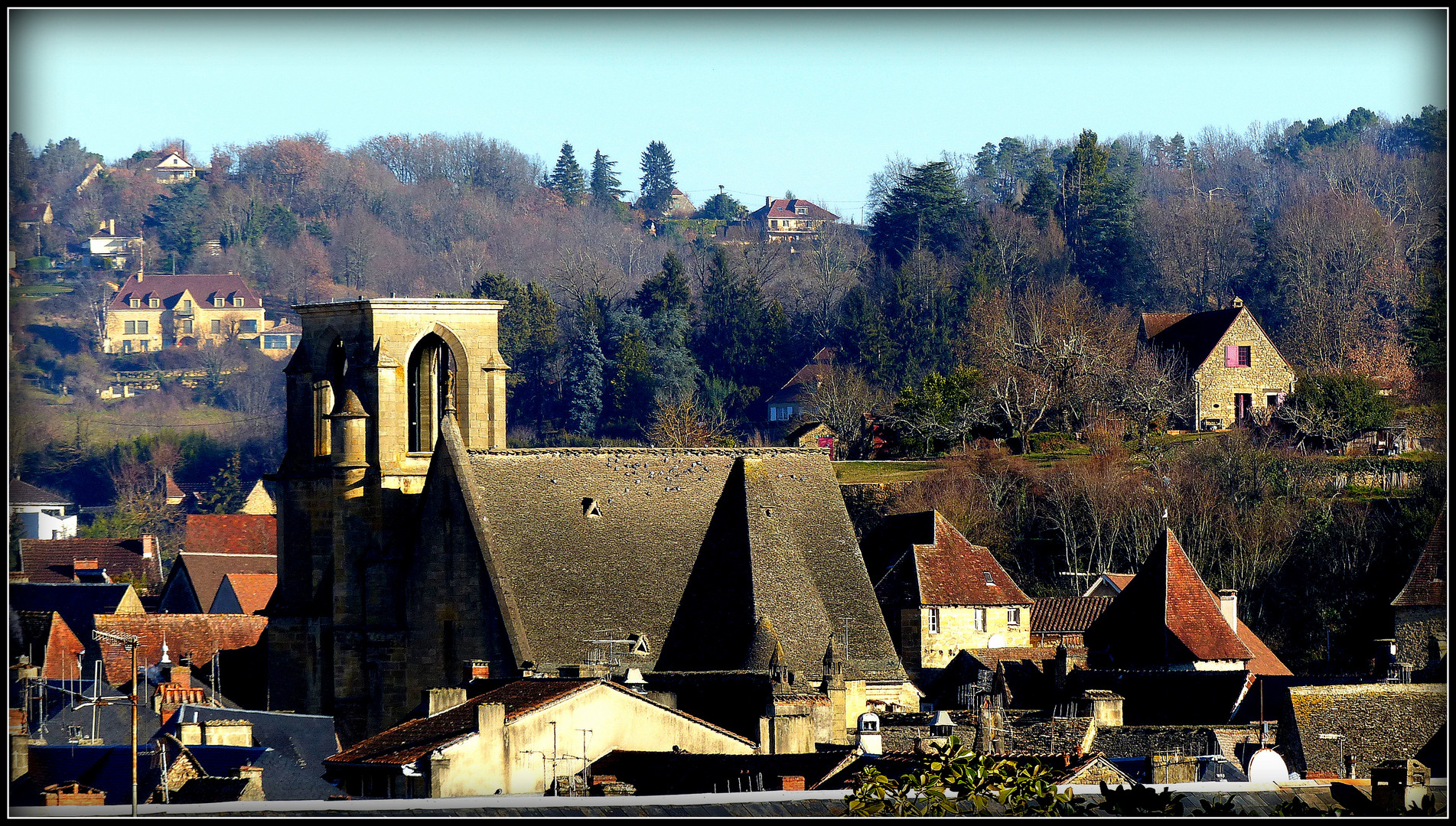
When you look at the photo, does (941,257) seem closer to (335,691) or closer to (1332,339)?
(1332,339)

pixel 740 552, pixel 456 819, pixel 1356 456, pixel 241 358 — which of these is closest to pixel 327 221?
pixel 241 358

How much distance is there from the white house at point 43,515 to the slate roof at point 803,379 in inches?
1198

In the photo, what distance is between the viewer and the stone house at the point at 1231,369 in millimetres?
86000

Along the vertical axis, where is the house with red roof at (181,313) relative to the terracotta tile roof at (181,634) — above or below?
above

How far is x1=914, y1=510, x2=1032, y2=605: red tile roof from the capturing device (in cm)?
5638

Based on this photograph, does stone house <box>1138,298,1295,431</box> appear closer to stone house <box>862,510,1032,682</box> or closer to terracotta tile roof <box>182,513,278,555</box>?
stone house <box>862,510,1032,682</box>

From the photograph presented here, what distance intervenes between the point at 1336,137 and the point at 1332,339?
60460 millimetres

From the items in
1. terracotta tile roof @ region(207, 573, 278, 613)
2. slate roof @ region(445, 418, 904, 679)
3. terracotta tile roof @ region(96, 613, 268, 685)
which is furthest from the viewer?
terracotta tile roof @ region(207, 573, 278, 613)

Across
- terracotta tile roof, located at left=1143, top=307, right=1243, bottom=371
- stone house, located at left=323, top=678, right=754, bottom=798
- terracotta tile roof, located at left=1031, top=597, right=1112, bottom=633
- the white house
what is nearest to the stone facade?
terracotta tile roof, located at left=1143, top=307, right=1243, bottom=371

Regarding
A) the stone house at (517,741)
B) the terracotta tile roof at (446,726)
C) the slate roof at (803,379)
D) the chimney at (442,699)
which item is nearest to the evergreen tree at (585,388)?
the slate roof at (803,379)

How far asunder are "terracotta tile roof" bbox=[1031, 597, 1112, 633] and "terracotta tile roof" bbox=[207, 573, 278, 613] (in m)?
21.8

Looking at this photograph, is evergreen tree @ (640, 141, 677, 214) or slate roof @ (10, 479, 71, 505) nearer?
slate roof @ (10, 479, 71, 505)

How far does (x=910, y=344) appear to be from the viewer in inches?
4414

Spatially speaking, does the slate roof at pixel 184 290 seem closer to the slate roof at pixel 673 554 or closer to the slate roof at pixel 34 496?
the slate roof at pixel 34 496
